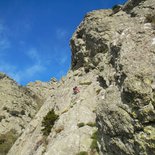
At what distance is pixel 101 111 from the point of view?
22.8 meters

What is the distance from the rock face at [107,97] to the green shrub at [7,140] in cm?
2311

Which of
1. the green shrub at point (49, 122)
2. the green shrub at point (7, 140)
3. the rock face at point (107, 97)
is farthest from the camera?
the green shrub at point (7, 140)

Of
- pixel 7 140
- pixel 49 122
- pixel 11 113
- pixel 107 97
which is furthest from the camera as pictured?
pixel 11 113

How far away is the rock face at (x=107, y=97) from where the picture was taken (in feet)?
62.6

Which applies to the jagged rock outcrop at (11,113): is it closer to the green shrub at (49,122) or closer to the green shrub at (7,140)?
the green shrub at (7,140)

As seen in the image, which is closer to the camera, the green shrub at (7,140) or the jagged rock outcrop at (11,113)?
the green shrub at (7,140)

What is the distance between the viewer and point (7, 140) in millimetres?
75312

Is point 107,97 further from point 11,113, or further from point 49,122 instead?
point 11,113

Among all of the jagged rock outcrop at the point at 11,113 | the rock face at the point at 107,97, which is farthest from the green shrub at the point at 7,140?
the rock face at the point at 107,97

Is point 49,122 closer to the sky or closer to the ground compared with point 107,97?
closer to the sky

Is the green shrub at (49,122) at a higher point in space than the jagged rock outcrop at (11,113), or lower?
lower

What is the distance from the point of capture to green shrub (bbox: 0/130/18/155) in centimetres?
6900

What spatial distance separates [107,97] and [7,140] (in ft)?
192

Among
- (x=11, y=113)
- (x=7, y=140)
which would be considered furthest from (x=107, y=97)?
(x=11, y=113)
